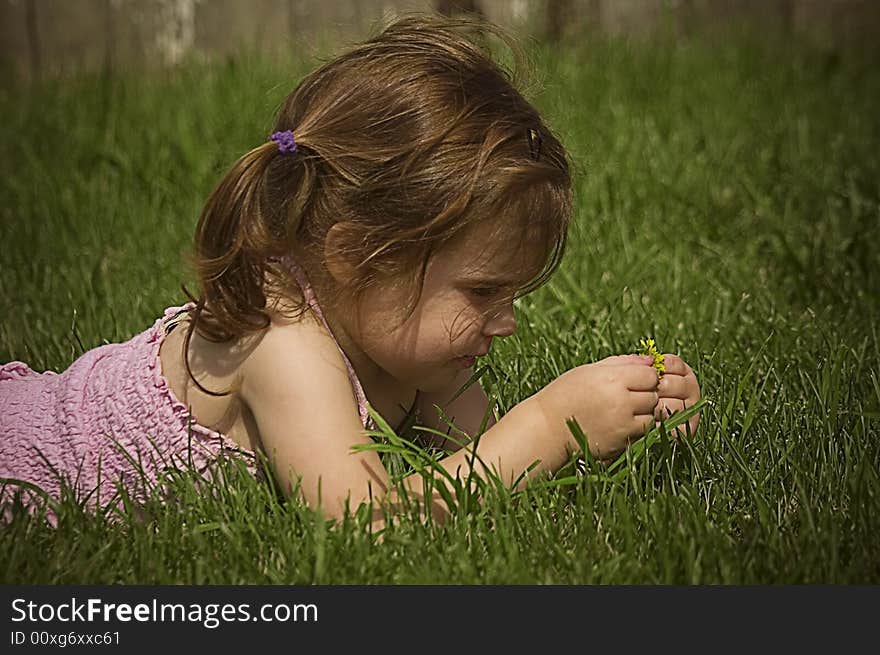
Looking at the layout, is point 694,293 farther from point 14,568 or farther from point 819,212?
point 14,568

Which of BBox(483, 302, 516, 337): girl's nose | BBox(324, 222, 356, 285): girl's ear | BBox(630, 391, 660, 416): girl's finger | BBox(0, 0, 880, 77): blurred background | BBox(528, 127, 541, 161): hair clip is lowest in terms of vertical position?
BBox(630, 391, 660, 416): girl's finger

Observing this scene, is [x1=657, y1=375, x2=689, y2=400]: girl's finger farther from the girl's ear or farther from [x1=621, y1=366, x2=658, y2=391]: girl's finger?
the girl's ear

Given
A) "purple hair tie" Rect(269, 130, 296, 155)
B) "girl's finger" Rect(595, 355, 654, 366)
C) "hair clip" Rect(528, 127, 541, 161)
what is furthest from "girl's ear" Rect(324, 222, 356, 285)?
"girl's finger" Rect(595, 355, 654, 366)

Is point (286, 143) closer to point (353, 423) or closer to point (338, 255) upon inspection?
point (338, 255)

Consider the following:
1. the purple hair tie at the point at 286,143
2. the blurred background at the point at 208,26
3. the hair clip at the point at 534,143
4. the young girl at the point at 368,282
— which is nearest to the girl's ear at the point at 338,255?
the young girl at the point at 368,282

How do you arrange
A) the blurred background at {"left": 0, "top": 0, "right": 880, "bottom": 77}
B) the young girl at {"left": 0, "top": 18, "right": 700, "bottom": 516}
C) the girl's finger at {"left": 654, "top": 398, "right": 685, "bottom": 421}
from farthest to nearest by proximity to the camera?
the blurred background at {"left": 0, "top": 0, "right": 880, "bottom": 77}, the girl's finger at {"left": 654, "top": 398, "right": 685, "bottom": 421}, the young girl at {"left": 0, "top": 18, "right": 700, "bottom": 516}

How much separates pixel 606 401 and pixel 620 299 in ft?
2.81

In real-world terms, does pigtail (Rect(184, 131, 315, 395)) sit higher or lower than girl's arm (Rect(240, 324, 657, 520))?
higher

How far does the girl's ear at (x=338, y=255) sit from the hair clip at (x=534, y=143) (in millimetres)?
301

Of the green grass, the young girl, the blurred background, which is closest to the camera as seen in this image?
the green grass

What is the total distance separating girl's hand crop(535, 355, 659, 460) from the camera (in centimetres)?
193

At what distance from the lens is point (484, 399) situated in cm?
226

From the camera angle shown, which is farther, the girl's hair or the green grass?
the girl's hair

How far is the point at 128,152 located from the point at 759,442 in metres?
2.52
